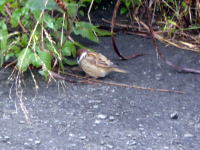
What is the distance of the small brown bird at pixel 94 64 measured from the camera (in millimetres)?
5078

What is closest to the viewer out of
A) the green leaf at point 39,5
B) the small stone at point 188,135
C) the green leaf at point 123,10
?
the small stone at point 188,135

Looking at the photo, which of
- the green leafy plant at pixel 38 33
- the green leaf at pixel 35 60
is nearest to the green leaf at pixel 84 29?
the green leafy plant at pixel 38 33

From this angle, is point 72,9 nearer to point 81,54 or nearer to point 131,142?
point 81,54

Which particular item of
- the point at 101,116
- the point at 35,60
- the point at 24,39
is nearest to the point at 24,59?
the point at 35,60

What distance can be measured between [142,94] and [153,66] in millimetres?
670

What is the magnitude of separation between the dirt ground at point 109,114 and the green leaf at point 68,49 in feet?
1.00

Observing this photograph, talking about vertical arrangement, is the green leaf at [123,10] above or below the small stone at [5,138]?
above

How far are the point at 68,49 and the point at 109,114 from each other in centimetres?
93

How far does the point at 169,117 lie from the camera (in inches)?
173

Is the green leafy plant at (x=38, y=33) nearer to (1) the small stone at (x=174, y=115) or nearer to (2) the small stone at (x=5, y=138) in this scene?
(2) the small stone at (x=5, y=138)

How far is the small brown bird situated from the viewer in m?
5.08

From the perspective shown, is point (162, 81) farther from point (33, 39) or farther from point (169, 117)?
point (33, 39)

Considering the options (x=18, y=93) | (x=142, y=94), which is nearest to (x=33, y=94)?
(x=18, y=93)

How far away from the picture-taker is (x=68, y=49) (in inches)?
200
